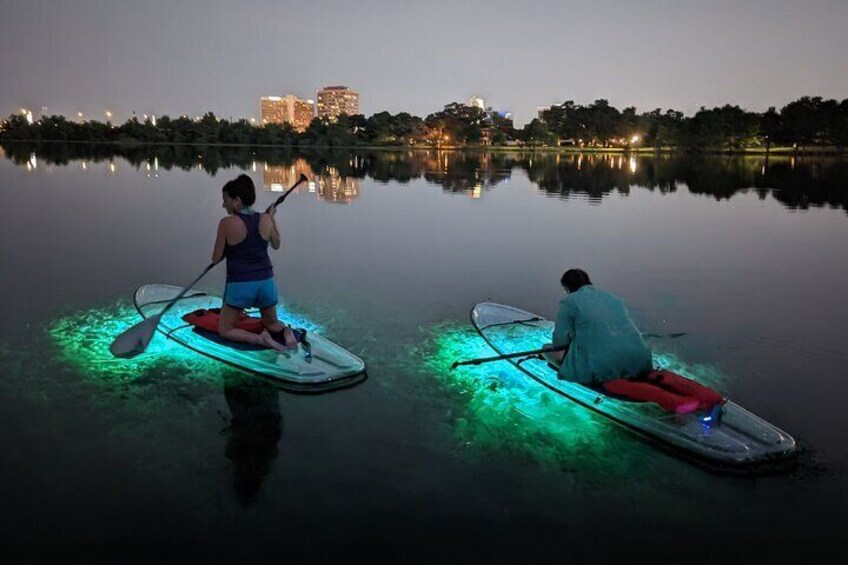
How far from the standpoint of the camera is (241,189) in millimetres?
7883

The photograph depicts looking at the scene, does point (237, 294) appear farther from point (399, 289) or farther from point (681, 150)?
point (681, 150)

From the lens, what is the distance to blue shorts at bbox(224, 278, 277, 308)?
26.3 feet

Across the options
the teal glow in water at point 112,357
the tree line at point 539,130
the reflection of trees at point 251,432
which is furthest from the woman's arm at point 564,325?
the tree line at point 539,130

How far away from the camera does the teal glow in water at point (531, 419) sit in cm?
655

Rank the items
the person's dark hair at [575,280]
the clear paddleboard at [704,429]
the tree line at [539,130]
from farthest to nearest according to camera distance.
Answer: the tree line at [539,130] → the person's dark hair at [575,280] → the clear paddleboard at [704,429]

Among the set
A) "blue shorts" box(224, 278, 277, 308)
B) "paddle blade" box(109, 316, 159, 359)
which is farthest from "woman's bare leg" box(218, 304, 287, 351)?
"paddle blade" box(109, 316, 159, 359)

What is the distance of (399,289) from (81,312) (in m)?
6.06

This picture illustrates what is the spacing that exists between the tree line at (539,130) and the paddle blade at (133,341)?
134 metres

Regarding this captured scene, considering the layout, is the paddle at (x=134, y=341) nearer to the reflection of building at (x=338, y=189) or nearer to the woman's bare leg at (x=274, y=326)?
the woman's bare leg at (x=274, y=326)

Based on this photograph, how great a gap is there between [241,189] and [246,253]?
0.83m

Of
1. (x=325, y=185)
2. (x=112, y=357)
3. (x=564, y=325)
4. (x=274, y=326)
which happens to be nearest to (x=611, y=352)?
(x=564, y=325)

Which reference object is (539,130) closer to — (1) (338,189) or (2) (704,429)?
(1) (338,189)

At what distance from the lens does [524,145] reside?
6841 inches

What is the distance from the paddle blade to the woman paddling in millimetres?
1135
